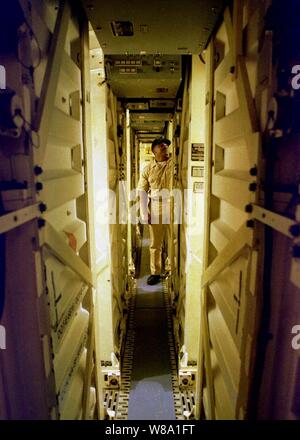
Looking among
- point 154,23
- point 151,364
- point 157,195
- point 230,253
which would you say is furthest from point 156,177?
point 230,253

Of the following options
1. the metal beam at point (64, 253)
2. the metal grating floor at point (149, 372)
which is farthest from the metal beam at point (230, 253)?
the metal grating floor at point (149, 372)

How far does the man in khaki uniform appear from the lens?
661 cm

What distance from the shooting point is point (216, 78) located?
240 centimetres

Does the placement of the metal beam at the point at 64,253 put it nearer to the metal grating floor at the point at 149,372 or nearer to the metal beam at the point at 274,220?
the metal beam at the point at 274,220

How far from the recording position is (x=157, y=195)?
6.76 metres

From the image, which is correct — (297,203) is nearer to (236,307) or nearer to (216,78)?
(236,307)


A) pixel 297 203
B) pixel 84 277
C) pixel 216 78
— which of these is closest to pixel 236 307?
pixel 297 203

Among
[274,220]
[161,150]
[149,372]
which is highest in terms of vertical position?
[161,150]

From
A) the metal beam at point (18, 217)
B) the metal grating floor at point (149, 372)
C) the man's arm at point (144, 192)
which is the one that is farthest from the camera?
the man's arm at point (144, 192)

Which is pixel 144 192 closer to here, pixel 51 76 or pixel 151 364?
pixel 151 364

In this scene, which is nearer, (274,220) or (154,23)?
(274,220)

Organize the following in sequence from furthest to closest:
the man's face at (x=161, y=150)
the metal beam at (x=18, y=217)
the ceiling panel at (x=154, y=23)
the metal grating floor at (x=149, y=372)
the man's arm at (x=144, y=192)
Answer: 1. the man's arm at (x=144, y=192)
2. the man's face at (x=161, y=150)
3. the metal grating floor at (x=149, y=372)
4. the ceiling panel at (x=154, y=23)
5. the metal beam at (x=18, y=217)

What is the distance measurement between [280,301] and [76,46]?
2.16 meters

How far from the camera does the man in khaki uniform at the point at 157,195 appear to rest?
6.61 metres
